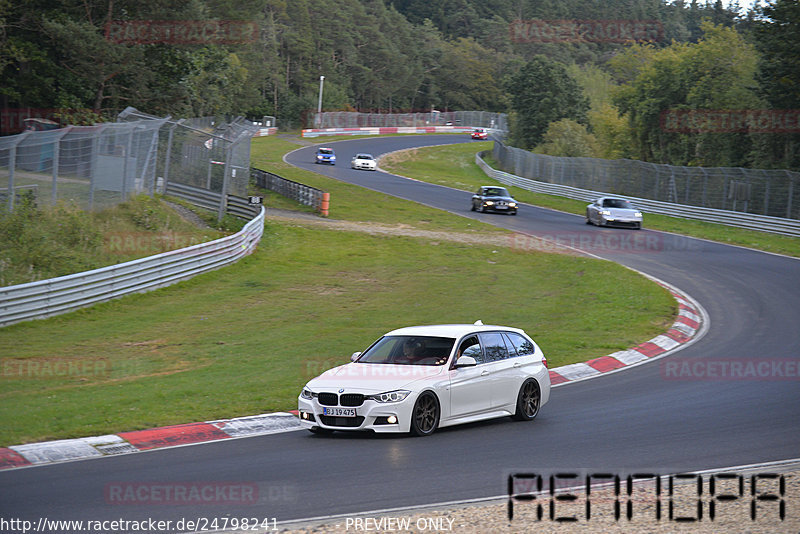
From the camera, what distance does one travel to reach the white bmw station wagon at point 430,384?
1048 centimetres

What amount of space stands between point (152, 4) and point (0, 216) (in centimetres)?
2379

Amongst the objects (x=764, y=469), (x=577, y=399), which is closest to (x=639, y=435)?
(x=764, y=469)

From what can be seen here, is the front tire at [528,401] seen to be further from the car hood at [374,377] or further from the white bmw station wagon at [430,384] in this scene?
the car hood at [374,377]

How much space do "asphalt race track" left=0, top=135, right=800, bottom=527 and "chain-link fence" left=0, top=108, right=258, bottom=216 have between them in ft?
42.2

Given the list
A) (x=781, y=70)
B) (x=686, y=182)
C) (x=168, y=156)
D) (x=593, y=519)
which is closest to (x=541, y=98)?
(x=686, y=182)

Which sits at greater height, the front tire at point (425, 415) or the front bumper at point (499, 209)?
the front bumper at point (499, 209)

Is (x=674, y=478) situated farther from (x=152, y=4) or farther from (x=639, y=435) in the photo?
(x=152, y=4)

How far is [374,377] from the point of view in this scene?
10914mm

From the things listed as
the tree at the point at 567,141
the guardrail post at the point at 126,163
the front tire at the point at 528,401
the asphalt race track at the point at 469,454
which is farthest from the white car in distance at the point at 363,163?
the front tire at the point at 528,401

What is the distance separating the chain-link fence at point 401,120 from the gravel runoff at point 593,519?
106650mm

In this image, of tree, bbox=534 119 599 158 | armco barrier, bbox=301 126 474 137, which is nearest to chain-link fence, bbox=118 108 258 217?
tree, bbox=534 119 599 158

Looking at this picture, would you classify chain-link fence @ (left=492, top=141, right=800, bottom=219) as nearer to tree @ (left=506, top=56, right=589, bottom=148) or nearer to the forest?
the forest

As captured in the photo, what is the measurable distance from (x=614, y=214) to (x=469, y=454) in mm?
30570

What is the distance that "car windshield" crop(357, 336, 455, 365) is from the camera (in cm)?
1143
